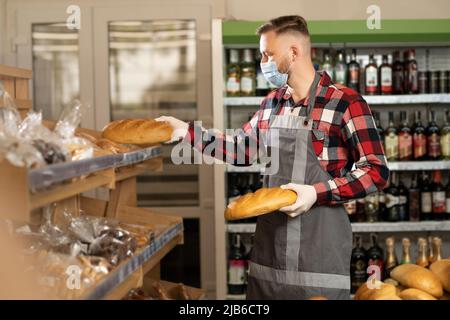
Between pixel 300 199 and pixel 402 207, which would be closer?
pixel 300 199

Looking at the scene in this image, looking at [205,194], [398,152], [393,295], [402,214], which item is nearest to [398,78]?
[398,152]

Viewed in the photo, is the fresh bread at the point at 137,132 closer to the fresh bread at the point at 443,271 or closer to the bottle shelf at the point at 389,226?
the fresh bread at the point at 443,271

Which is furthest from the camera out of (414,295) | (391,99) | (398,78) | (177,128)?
(398,78)

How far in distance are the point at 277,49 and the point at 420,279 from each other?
1023 mm

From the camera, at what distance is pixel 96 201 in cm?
218

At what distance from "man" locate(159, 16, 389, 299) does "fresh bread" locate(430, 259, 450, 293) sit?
0.37m

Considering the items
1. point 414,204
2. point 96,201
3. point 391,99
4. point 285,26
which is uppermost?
point 285,26

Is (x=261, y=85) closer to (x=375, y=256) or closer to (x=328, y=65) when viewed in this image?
(x=328, y=65)

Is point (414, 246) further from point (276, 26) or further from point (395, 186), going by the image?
point (276, 26)

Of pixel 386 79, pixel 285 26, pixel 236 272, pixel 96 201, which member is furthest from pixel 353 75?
pixel 96 201

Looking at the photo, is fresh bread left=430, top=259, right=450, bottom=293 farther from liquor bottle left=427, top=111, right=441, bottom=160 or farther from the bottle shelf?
liquor bottle left=427, top=111, right=441, bottom=160

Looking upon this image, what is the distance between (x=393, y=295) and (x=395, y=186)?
7.78ft

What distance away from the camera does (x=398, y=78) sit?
12.2 ft

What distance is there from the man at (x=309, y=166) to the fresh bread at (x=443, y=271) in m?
0.37
